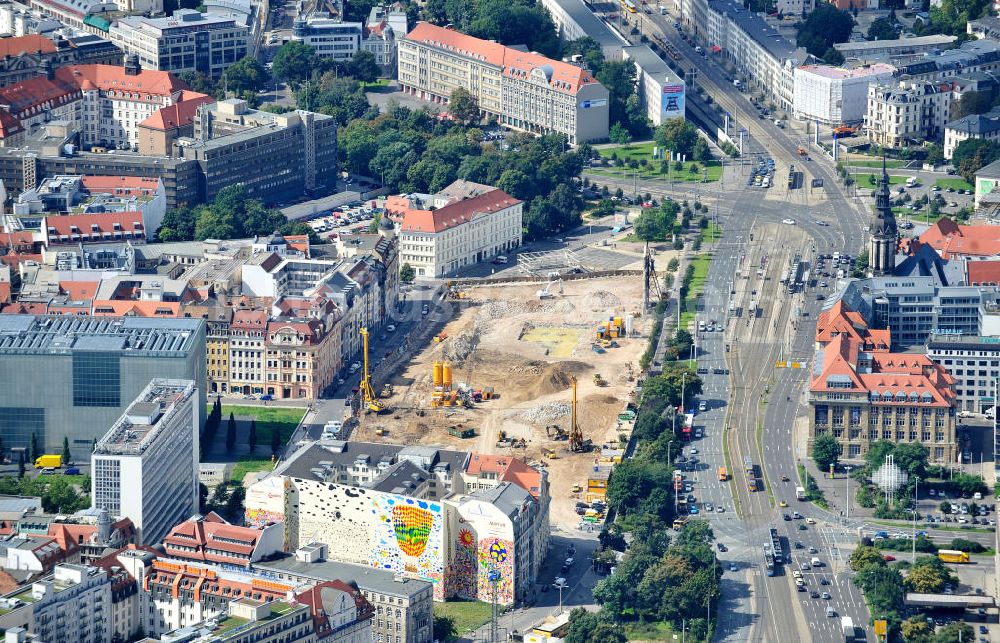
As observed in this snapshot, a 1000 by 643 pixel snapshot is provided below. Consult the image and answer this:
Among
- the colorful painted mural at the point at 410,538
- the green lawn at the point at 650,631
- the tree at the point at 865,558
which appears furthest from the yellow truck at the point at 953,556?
the colorful painted mural at the point at 410,538

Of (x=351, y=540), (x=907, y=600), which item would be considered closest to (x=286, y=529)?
(x=351, y=540)

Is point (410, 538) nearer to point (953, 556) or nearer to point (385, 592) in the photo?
point (385, 592)

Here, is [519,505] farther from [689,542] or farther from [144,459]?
[144,459]

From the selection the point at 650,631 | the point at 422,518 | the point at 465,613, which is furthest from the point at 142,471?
the point at 650,631

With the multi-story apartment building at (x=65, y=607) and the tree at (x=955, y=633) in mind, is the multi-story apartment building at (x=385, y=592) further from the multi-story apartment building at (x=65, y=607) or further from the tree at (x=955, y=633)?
the tree at (x=955, y=633)

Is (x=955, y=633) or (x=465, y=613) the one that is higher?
(x=955, y=633)

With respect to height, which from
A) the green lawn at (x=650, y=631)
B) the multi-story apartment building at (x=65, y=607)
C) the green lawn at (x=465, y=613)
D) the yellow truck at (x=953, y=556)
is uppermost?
the multi-story apartment building at (x=65, y=607)
